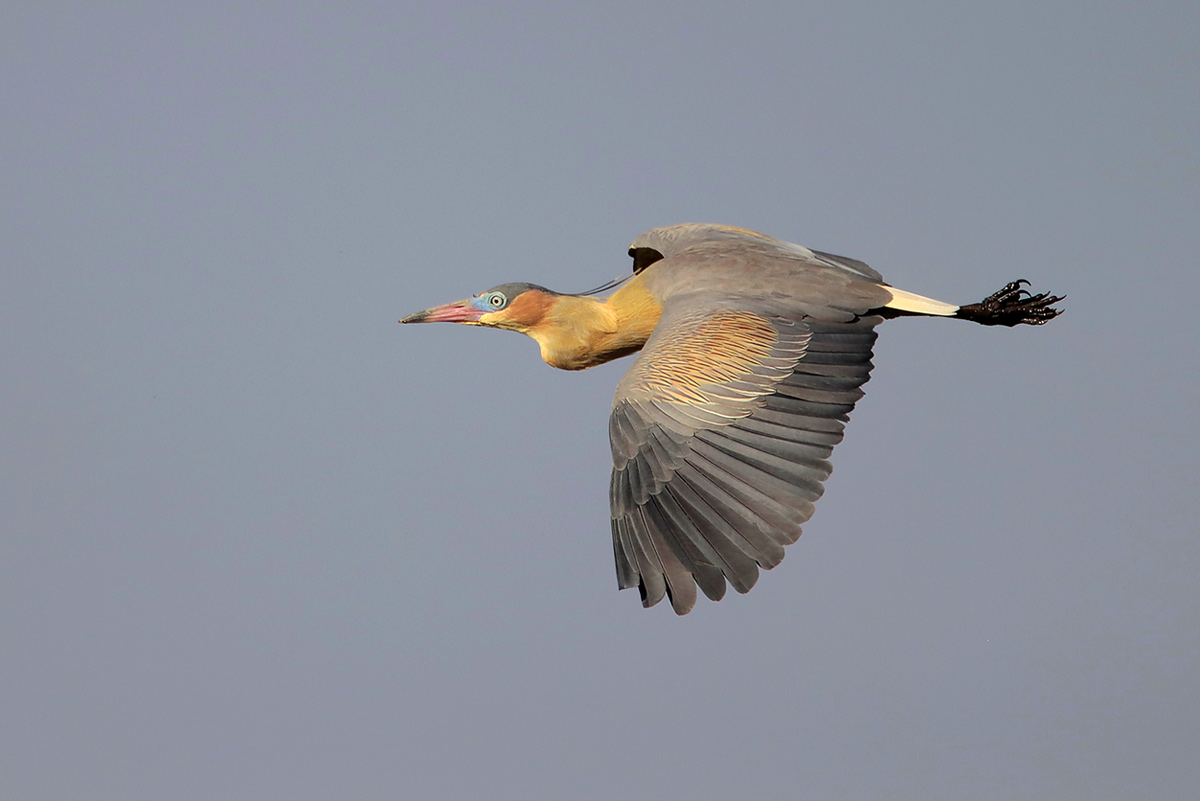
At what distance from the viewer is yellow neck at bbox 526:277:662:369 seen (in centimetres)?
860

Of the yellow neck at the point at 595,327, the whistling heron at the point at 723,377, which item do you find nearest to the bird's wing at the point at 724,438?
the whistling heron at the point at 723,377

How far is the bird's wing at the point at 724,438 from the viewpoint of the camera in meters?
6.48

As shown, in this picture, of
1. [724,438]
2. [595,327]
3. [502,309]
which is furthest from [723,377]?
[502,309]

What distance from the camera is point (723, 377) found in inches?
283

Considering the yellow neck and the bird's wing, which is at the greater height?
the yellow neck

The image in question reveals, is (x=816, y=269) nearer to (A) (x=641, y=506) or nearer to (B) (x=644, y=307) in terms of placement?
(B) (x=644, y=307)

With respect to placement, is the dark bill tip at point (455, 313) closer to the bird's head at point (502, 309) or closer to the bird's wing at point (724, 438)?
the bird's head at point (502, 309)

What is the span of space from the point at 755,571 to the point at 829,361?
62.1 inches

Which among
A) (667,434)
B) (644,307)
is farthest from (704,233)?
(667,434)

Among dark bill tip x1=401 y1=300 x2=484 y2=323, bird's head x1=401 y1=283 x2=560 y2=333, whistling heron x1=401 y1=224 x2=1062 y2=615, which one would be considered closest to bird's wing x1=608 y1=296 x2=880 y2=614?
whistling heron x1=401 y1=224 x2=1062 y2=615

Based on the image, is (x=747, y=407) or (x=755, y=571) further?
(x=747, y=407)

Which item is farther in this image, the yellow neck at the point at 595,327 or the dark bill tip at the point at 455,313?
the dark bill tip at the point at 455,313

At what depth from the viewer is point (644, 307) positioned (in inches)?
336

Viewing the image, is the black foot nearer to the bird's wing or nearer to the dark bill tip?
the bird's wing
